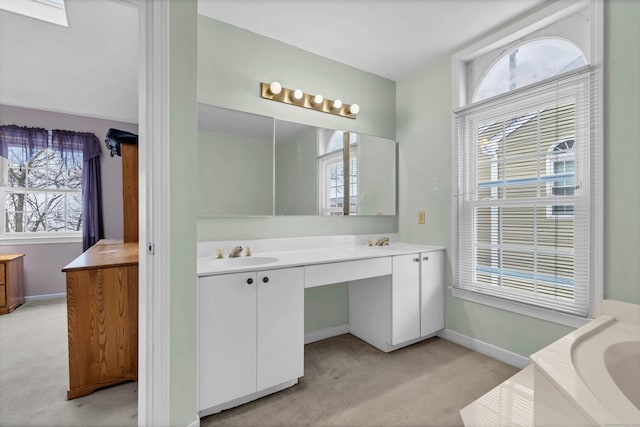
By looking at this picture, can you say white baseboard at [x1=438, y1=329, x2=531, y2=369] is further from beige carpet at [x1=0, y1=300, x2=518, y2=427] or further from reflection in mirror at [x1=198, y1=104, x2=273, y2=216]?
reflection in mirror at [x1=198, y1=104, x2=273, y2=216]

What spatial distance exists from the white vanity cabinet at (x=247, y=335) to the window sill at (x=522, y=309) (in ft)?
4.76

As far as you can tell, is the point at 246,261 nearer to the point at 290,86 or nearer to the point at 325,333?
the point at 325,333

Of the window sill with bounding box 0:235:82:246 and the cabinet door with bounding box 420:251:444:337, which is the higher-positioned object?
the window sill with bounding box 0:235:82:246

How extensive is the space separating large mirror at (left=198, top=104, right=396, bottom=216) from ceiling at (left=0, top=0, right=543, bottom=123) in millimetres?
648

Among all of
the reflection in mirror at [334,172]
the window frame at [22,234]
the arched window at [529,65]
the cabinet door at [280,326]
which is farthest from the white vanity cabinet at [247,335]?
the window frame at [22,234]

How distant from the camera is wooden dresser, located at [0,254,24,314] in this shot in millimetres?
3182

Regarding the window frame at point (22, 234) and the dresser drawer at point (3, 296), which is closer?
the dresser drawer at point (3, 296)

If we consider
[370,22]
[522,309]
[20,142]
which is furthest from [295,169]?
[20,142]

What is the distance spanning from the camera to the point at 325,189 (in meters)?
2.62

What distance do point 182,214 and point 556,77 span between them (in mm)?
2372

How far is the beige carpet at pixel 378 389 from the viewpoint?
1.58 meters

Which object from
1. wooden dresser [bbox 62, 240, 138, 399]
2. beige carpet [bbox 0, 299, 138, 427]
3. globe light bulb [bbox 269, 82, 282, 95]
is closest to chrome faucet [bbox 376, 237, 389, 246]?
globe light bulb [bbox 269, 82, 282, 95]

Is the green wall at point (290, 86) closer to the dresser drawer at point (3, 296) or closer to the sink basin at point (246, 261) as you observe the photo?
the sink basin at point (246, 261)

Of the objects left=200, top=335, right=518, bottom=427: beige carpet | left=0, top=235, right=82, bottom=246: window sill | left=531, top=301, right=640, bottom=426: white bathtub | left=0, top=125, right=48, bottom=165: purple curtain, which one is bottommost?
left=200, top=335, right=518, bottom=427: beige carpet
